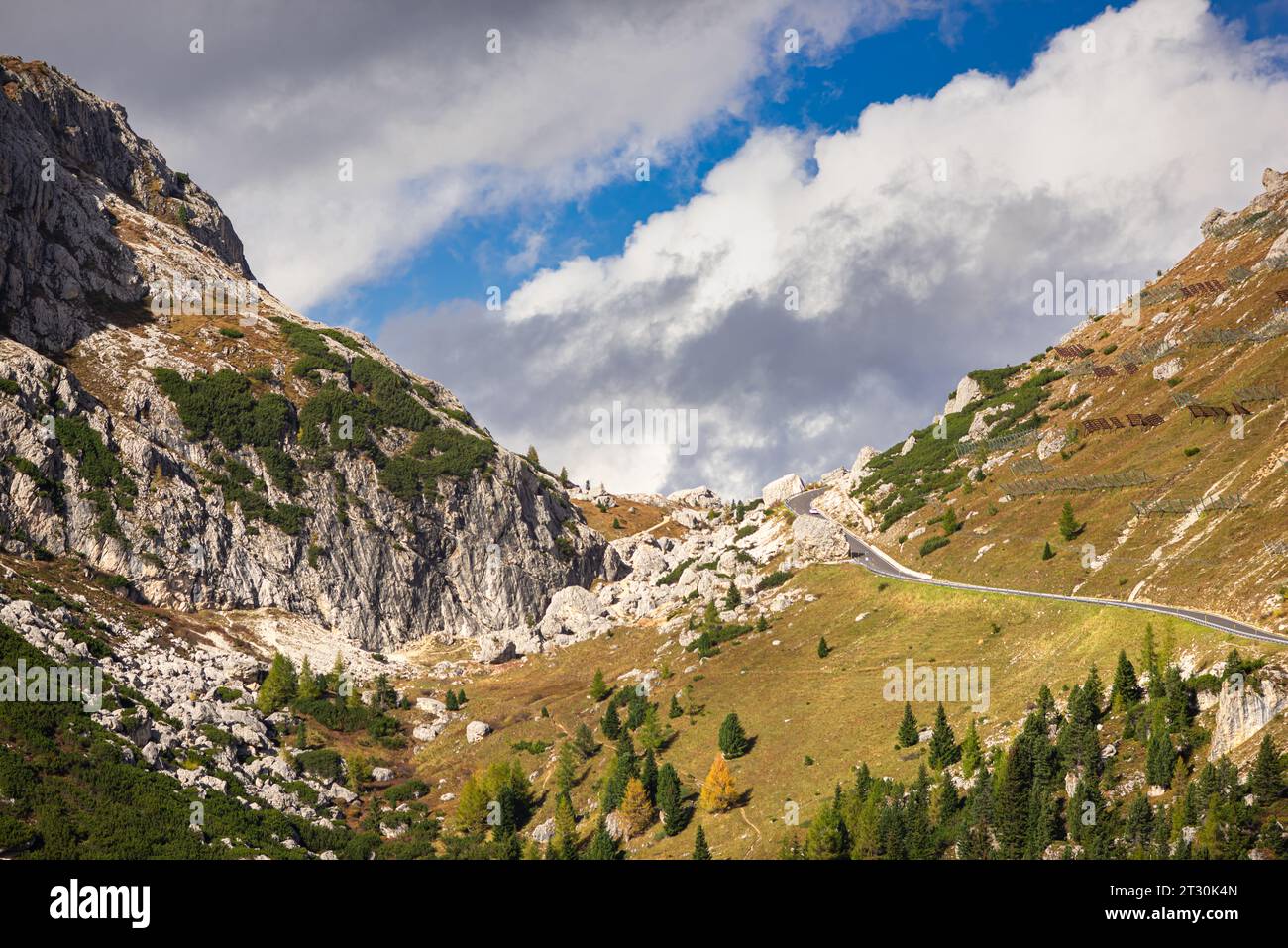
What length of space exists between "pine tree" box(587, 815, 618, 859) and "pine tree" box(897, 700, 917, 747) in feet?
77.2

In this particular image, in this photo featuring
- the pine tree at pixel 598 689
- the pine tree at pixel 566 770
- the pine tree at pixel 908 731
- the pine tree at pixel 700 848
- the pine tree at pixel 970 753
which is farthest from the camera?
the pine tree at pixel 598 689

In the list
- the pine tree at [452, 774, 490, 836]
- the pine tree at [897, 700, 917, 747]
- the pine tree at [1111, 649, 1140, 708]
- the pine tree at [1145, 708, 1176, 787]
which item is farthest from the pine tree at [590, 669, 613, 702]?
the pine tree at [1145, 708, 1176, 787]

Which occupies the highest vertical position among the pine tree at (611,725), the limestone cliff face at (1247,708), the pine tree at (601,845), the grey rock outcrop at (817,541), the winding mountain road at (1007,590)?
the grey rock outcrop at (817,541)

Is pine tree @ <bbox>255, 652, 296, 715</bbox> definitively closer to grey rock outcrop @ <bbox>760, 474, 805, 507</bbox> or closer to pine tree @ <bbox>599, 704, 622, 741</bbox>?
pine tree @ <bbox>599, 704, 622, 741</bbox>

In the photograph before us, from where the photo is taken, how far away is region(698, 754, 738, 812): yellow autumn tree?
8738cm

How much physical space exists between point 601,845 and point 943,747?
85.5 feet

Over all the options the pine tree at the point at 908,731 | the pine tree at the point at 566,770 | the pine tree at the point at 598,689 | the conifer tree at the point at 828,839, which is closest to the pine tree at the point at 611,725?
the pine tree at the point at 566,770

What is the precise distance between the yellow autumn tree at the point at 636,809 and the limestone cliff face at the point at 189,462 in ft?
208

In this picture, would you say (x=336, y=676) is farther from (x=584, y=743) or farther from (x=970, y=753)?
(x=970, y=753)

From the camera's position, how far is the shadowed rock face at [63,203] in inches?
5689

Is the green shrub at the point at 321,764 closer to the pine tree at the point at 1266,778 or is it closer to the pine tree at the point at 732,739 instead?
the pine tree at the point at 732,739

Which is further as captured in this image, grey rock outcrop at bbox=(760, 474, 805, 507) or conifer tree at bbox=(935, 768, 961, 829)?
grey rock outcrop at bbox=(760, 474, 805, 507)
